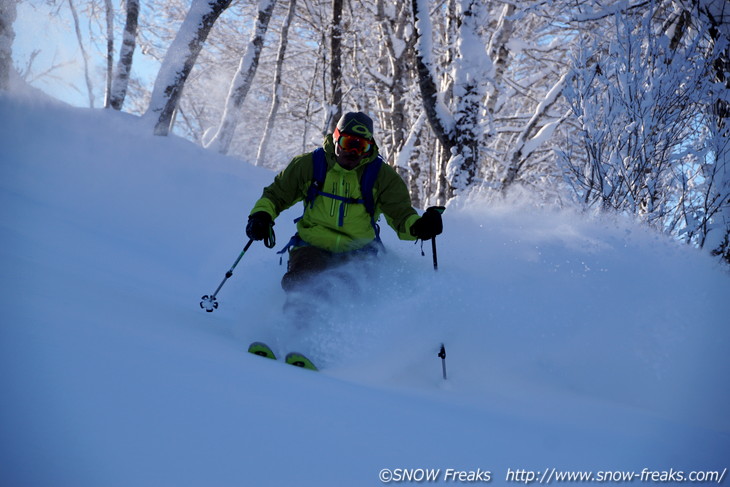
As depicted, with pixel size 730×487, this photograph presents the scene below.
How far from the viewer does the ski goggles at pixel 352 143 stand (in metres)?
3.14

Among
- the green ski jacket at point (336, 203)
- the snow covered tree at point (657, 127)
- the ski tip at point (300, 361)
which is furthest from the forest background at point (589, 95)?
the ski tip at point (300, 361)

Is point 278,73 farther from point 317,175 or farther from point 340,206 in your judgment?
point 340,206

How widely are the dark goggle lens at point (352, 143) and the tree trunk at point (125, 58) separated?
8.51 m

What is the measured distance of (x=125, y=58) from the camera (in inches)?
381

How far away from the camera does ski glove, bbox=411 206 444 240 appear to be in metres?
3.13

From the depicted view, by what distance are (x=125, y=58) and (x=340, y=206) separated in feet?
29.6

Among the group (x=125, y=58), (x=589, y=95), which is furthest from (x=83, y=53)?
(x=589, y=95)

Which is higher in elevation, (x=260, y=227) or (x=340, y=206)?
(x=340, y=206)

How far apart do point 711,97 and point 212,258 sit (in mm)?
6650

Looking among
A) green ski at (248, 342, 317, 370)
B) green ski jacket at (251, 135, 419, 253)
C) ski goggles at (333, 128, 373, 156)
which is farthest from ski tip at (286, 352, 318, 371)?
ski goggles at (333, 128, 373, 156)

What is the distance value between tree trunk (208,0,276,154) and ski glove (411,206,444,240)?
286 inches

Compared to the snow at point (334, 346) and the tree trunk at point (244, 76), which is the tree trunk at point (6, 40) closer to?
the snow at point (334, 346)

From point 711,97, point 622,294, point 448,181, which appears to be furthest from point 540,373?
point 711,97

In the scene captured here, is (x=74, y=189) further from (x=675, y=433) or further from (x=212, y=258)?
(x=675, y=433)
